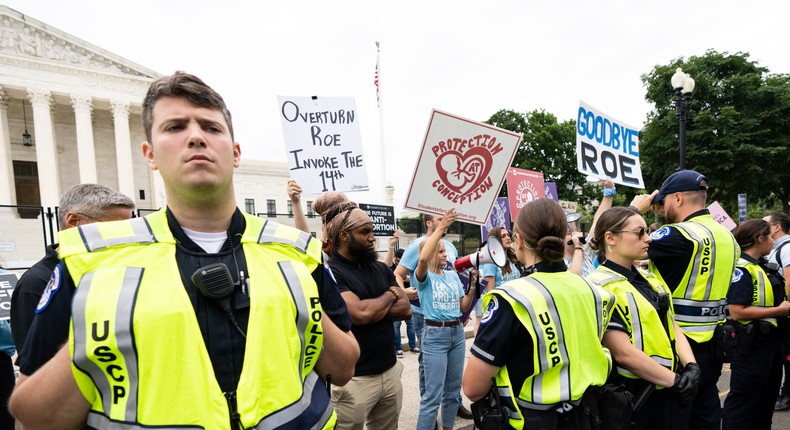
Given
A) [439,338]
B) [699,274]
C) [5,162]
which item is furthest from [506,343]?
[5,162]

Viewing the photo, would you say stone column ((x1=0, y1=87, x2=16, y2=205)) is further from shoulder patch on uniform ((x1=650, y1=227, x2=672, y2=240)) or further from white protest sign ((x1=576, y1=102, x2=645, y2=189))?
shoulder patch on uniform ((x1=650, y1=227, x2=672, y2=240))

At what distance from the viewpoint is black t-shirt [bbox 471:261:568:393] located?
206 centimetres

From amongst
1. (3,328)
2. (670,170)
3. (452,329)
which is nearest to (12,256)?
(3,328)

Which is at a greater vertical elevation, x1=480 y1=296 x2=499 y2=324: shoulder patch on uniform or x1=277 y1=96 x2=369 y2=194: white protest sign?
x1=277 y1=96 x2=369 y2=194: white protest sign

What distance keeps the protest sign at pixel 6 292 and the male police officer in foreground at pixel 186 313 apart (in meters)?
2.97

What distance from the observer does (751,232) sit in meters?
4.16

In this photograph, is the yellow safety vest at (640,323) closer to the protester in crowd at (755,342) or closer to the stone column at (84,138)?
the protester in crowd at (755,342)

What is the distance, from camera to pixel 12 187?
31188 mm

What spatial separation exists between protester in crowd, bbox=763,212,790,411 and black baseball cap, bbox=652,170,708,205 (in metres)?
1.56

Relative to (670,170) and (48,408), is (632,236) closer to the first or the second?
(48,408)

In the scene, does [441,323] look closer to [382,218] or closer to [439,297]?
[439,297]

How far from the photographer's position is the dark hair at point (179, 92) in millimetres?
1382

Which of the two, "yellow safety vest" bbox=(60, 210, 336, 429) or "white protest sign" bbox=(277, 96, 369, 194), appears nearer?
"yellow safety vest" bbox=(60, 210, 336, 429)

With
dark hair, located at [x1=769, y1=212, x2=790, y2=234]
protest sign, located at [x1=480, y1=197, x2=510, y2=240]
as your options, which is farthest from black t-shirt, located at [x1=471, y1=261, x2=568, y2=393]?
protest sign, located at [x1=480, y1=197, x2=510, y2=240]
